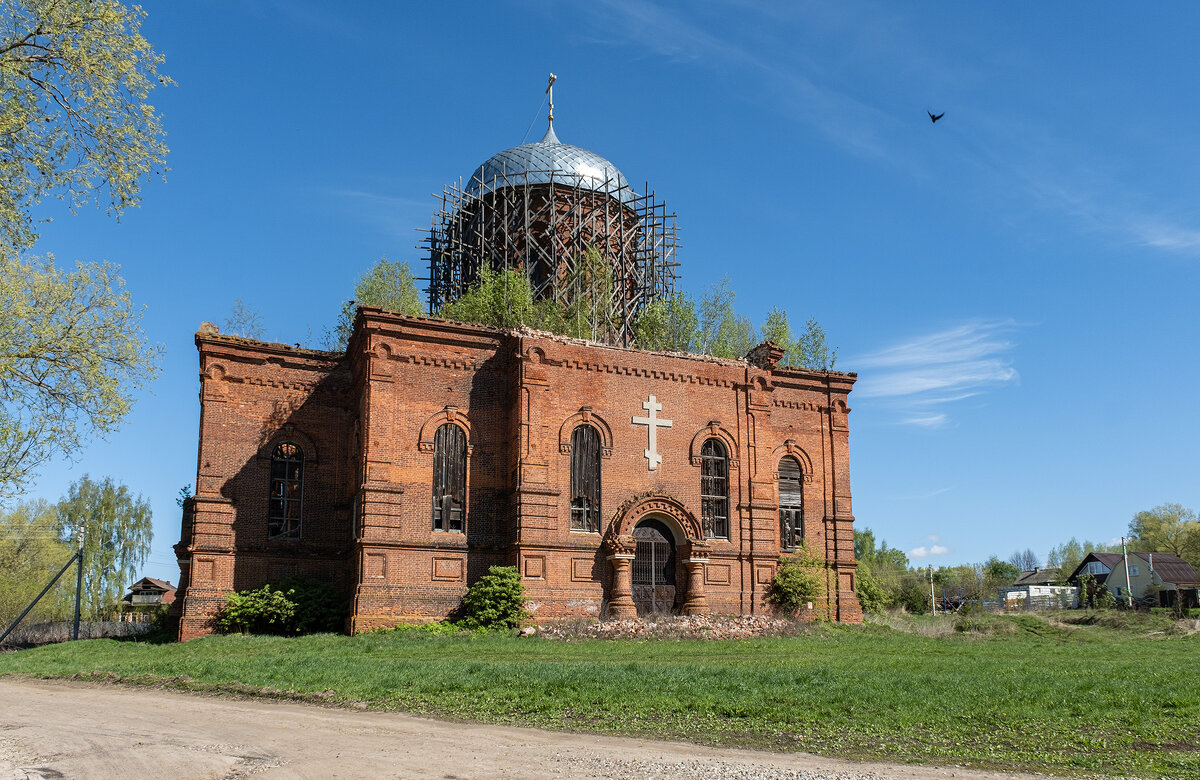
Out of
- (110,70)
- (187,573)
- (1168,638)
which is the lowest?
(1168,638)

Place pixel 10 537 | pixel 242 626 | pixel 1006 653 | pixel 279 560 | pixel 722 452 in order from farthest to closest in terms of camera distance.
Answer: pixel 10 537, pixel 722 452, pixel 279 560, pixel 242 626, pixel 1006 653

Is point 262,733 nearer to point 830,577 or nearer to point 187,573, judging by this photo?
point 187,573

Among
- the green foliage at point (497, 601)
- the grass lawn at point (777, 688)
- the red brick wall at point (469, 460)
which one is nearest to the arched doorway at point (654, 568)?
the red brick wall at point (469, 460)

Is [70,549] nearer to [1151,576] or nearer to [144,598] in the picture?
[144,598]

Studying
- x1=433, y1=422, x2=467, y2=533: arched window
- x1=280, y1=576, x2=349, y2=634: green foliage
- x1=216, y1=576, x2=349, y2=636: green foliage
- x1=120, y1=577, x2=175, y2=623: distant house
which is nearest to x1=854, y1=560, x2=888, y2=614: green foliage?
x1=433, y1=422, x2=467, y2=533: arched window

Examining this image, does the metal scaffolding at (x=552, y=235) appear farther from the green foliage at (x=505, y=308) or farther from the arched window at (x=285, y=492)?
the arched window at (x=285, y=492)

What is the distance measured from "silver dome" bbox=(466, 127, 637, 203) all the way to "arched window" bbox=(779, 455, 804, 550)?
13648 mm

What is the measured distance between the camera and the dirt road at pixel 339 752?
8961mm

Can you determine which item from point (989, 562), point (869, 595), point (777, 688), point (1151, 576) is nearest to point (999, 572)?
point (989, 562)

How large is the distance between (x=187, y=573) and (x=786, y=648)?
15490 mm

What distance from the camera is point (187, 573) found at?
85.1 ft

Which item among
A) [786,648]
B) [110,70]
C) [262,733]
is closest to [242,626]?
[786,648]

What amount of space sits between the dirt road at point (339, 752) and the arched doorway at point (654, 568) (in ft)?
47.9

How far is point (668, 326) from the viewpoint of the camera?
1487 inches
